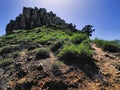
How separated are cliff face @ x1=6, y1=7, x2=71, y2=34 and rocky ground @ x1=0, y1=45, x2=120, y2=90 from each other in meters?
25.5

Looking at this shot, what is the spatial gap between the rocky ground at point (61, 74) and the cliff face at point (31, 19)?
25470 millimetres

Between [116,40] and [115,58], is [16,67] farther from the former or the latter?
[116,40]

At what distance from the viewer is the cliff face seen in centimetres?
4094

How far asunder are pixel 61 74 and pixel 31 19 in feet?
101

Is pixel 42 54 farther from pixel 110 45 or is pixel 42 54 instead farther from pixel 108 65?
pixel 110 45

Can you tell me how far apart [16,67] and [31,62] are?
3.29 ft

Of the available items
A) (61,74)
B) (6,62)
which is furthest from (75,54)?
(6,62)

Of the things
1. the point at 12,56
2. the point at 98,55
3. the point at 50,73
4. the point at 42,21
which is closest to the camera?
the point at 50,73

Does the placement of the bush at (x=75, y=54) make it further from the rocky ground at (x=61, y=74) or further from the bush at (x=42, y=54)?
the bush at (x=42, y=54)

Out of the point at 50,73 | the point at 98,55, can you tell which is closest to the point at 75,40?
the point at 98,55

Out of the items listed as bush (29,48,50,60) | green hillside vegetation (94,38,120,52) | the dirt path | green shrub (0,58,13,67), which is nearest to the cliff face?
green hillside vegetation (94,38,120,52)

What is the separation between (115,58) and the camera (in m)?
15.6

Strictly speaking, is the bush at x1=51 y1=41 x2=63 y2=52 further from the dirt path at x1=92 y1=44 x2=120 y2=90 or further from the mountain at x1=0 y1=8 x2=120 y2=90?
the dirt path at x1=92 y1=44 x2=120 y2=90

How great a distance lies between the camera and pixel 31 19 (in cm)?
A: 4234
